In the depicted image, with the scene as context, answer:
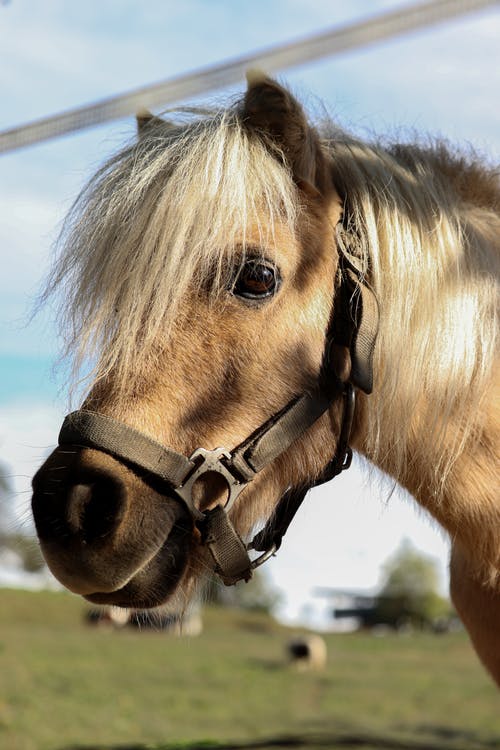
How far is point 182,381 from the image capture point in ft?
7.06

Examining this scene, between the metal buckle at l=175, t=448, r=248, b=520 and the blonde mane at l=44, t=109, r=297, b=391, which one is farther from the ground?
the blonde mane at l=44, t=109, r=297, b=391

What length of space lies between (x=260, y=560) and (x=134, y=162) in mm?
1281

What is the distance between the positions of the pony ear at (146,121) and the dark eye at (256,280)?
72 cm

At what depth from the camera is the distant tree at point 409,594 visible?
34.0 m

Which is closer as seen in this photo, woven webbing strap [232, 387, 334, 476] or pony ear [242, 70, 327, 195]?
woven webbing strap [232, 387, 334, 476]

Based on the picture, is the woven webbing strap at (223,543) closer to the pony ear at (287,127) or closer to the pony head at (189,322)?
the pony head at (189,322)

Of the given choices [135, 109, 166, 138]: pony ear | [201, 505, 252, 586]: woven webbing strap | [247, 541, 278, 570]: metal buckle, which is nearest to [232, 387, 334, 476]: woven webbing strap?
[201, 505, 252, 586]: woven webbing strap

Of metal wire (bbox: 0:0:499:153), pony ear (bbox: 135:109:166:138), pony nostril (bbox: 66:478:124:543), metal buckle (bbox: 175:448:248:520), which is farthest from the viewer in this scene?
pony ear (bbox: 135:109:166:138)

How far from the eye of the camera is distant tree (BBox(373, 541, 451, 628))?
34000mm

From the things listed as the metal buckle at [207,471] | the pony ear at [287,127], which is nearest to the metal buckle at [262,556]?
the metal buckle at [207,471]

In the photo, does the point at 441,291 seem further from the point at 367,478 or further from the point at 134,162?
the point at 134,162

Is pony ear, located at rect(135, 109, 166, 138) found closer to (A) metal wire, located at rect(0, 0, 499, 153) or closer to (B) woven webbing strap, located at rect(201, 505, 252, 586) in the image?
(A) metal wire, located at rect(0, 0, 499, 153)

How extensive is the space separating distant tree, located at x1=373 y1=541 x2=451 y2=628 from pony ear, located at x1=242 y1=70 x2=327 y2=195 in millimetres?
32552

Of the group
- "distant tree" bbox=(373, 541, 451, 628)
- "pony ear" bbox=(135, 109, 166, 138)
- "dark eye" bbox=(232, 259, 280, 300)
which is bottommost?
"distant tree" bbox=(373, 541, 451, 628)
